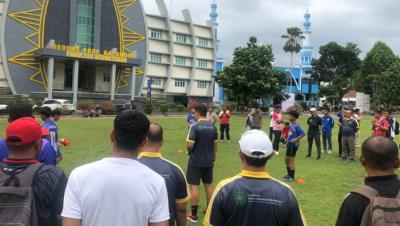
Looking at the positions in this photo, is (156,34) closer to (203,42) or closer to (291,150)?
(203,42)

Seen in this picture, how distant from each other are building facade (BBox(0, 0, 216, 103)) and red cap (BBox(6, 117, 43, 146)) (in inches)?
2125

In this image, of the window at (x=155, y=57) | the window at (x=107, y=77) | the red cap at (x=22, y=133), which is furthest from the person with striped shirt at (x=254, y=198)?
the window at (x=155, y=57)

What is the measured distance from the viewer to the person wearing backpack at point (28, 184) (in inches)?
119

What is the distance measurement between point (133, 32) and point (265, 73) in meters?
21.1

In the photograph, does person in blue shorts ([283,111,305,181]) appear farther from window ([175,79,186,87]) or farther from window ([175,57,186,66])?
window ([175,57,186,66])

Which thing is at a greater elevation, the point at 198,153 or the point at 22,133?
the point at 22,133

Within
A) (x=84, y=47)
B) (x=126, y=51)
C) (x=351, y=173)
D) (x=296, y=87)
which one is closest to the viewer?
(x=351, y=173)

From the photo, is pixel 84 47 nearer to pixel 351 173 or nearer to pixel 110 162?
pixel 351 173

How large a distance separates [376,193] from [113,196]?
1626mm

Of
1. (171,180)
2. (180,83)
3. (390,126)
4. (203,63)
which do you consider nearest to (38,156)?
(171,180)

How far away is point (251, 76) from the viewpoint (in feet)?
177

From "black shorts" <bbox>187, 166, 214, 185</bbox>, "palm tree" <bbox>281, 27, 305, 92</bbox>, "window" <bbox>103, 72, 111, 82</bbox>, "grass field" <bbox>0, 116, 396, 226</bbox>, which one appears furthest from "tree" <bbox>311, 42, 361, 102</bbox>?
"black shorts" <bbox>187, 166, 214, 185</bbox>

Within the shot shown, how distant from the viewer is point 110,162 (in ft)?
9.73

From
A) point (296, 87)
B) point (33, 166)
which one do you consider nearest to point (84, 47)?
point (296, 87)
